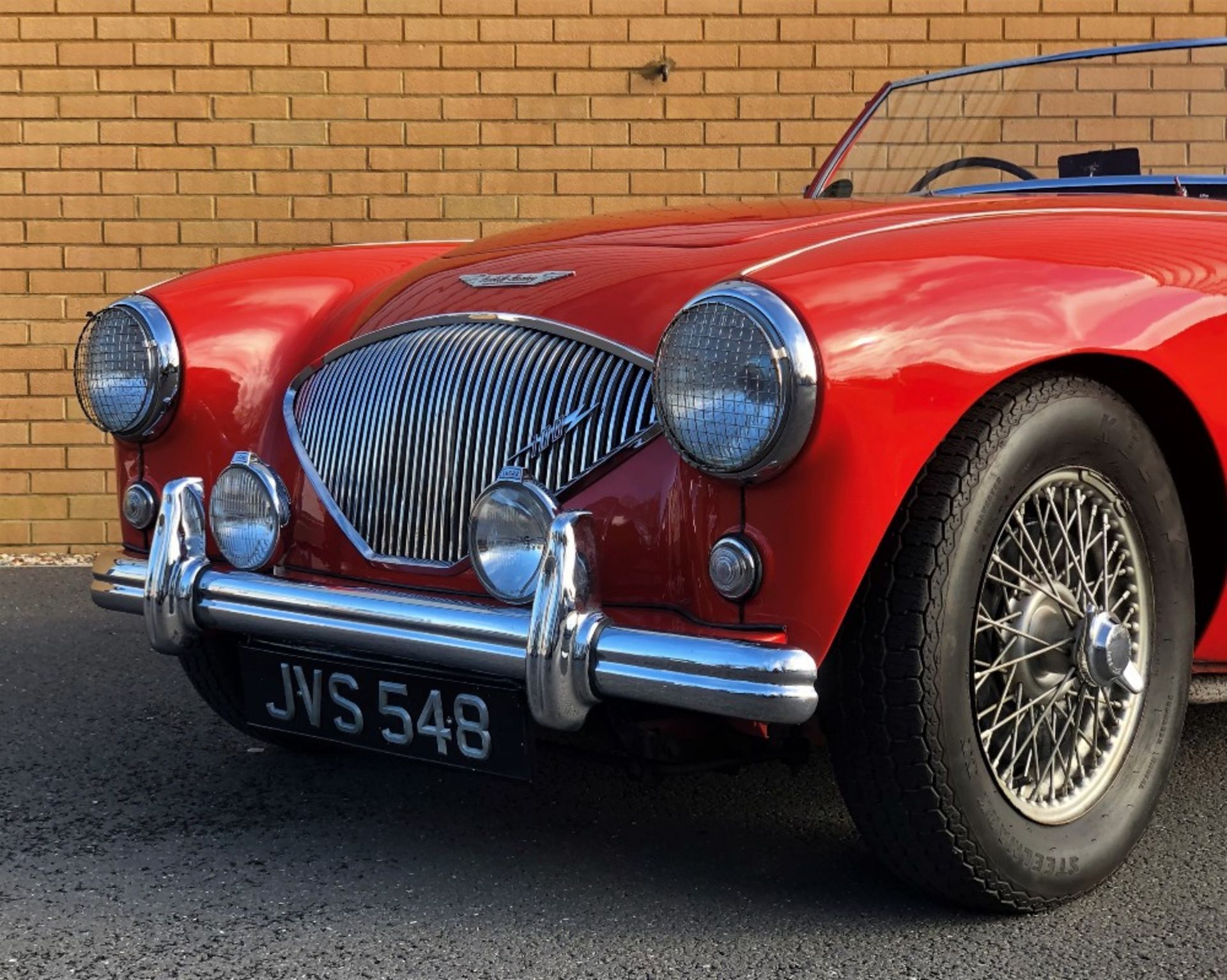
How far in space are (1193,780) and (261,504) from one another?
186cm

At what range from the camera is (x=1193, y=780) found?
3162 millimetres

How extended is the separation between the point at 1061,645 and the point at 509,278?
1.10 meters

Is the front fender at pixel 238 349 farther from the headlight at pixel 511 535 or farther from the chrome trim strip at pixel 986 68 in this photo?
the chrome trim strip at pixel 986 68

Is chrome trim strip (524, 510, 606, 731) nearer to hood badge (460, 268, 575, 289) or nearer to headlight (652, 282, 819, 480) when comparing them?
headlight (652, 282, 819, 480)

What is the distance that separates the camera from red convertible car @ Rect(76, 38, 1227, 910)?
2207 mm

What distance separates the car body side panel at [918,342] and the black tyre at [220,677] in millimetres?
1284

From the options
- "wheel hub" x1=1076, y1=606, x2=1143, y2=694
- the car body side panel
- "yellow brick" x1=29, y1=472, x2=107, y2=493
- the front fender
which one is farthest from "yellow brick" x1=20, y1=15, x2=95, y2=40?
"wheel hub" x1=1076, y1=606, x2=1143, y2=694

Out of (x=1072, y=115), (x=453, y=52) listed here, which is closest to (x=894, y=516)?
(x=1072, y=115)

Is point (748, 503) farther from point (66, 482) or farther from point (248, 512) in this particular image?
point (66, 482)

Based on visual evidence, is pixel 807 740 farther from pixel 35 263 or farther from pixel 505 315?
pixel 35 263

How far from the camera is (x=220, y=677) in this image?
3.15m

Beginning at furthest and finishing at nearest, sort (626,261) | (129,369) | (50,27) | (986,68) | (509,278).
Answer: (50,27), (986,68), (129,369), (509,278), (626,261)

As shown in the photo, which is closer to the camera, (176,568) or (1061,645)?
(1061,645)

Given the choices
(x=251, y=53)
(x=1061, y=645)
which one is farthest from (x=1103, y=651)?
(x=251, y=53)
